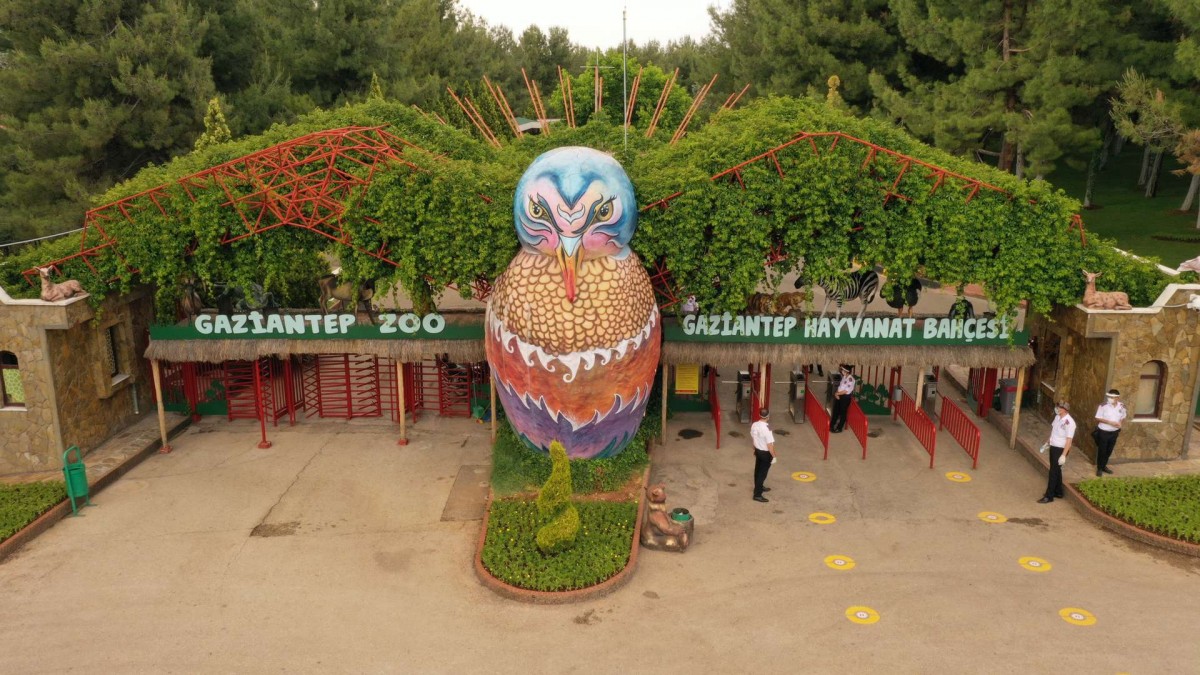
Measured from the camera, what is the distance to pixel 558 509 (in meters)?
12.9

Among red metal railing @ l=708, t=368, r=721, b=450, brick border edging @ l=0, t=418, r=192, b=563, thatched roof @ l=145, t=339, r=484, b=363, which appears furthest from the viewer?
red metal railing @ l=708, t=368, r=721, b=450

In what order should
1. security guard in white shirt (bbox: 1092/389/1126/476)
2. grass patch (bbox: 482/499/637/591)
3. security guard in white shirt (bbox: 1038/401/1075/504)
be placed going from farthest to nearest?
security guard in white shirt (bbox: 1092/389/1126/476) → security guard in white shirt (bbox: 1038/401/1075/504) → grass patch (bbox: 482/499/637/591)

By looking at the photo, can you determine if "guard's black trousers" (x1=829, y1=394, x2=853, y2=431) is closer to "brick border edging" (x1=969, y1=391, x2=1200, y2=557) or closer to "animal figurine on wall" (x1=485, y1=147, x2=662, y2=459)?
"brick border edging" (x1=969, y1=391, x2=1200, y2=557)

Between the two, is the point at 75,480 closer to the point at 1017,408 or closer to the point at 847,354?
the point at 847,354

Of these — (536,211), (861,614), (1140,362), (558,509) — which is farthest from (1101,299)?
(558,509)

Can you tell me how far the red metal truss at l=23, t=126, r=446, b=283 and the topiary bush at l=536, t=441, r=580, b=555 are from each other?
6.02m

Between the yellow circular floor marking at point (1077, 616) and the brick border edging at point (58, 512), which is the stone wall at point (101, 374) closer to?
the brick border edging at point (58, 512)

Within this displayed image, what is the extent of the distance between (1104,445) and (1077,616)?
4.86 metres

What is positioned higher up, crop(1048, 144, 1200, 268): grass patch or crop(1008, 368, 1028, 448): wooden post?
crop(1048, 144, 1200, 268): grass patch

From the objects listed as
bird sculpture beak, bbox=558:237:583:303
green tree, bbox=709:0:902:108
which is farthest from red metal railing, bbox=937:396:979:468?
green tree, bbox=709:0:902:108

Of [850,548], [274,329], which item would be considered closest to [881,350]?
[850,548]

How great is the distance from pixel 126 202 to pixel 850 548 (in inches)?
587

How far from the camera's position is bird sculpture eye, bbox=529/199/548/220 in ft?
45.3

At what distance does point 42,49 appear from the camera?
82.4 ft
